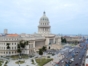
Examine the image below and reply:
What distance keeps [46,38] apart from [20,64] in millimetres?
51945

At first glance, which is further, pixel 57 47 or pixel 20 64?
pixel 57 47

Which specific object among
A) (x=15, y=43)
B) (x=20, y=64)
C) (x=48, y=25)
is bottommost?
(x=20, y=64)

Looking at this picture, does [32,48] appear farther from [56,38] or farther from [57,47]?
[56,38]

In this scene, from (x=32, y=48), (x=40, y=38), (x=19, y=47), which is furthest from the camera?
(x=40, y=38)

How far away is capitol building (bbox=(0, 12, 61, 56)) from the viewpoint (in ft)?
284

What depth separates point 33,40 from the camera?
101m

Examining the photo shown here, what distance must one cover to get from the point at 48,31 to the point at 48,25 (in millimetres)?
3704

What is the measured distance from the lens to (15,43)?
3462 inches

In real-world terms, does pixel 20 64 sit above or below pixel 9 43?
below

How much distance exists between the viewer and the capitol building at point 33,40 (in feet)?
284

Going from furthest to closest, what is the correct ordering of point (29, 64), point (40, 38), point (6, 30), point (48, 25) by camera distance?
1. point (6, 30)
2. point (48, 25)
3. point (40, 38)
4. point (29, 64)

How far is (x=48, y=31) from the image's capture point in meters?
125

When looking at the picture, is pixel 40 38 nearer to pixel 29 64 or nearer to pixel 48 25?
pixel 48 25

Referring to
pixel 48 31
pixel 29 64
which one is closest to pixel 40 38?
pixel 48 31
